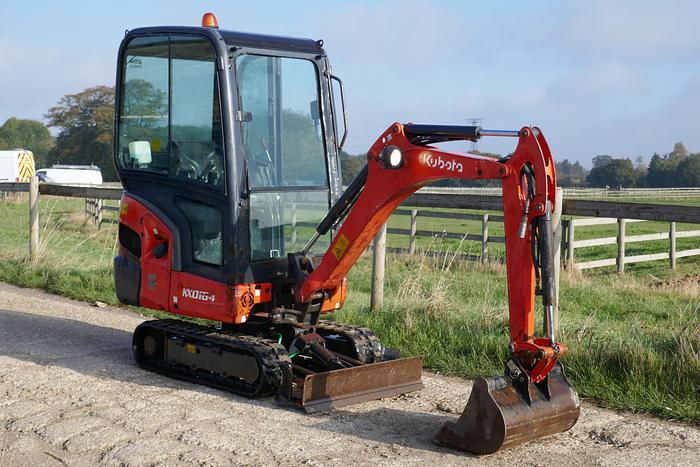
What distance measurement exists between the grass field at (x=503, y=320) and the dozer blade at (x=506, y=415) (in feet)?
3.33

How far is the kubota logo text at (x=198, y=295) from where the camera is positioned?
7.19 meters

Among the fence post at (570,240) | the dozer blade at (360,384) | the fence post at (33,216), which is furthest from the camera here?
the fence post at (570,240)

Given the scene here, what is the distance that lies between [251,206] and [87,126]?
62.4m

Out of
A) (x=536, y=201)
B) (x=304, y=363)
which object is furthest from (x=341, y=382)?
(x=536, y=201)

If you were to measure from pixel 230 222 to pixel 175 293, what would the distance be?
841 millimetres

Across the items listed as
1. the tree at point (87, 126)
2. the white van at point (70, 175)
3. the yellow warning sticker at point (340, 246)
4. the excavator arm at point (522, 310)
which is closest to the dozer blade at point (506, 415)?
the excavator arm at point (522, 310)

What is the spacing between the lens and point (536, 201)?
5652 mm

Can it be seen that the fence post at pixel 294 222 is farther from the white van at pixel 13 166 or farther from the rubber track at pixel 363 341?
the white van at pixel 13 166

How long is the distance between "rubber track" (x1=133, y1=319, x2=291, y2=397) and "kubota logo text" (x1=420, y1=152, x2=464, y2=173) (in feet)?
5.89

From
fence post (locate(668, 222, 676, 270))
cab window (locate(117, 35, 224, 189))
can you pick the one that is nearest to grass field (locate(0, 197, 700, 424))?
cab window (locate(117, 35, 224, 189))

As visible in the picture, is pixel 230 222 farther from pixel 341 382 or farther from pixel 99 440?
pixel 99 440

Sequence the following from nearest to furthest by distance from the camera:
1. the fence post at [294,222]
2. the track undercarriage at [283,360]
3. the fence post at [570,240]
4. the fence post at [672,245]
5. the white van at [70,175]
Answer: the track undercarriage at [283,360] → the fence post at [294,222] → the fence post at [570,240] → the fence post at [672,245] → the white van at [70,175]

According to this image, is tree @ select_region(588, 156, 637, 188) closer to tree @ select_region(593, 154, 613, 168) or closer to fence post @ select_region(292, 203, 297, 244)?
tree @ select_region(593, 154, 613, 168)

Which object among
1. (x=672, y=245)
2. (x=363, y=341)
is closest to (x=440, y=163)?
(x=363, y=341)
